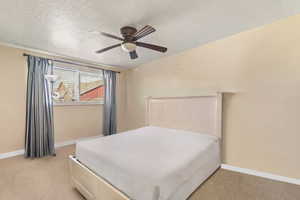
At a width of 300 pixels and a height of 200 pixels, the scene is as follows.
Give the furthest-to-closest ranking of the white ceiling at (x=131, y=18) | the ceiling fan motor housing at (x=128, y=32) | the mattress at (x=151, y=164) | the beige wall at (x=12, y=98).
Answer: the beige wall at (x=12, y=98) < the ceiling fan motor housing at (x=128, y=32) < the white ceiling at (x=131, y=18) < the mattress at (x=151, y=164)

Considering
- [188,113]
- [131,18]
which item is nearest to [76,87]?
[131,18]

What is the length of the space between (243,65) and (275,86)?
1.78 feet

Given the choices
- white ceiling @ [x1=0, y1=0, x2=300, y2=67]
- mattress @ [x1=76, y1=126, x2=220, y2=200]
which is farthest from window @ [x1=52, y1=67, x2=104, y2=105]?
mattress @ [x1=76, y1=126, x2=220, y2=200]

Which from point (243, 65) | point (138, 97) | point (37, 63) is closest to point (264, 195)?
point (243, 65)

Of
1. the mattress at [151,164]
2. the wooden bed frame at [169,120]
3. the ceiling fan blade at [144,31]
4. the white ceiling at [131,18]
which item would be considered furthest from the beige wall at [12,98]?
the ceiling fan blade at [144,31]

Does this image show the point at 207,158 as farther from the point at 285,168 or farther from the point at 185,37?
the point at 185,37

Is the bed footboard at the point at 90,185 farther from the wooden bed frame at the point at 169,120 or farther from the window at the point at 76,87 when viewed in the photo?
the window at the point at 76,87

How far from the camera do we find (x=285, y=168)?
1.95 m

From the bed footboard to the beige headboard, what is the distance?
74.7 inches

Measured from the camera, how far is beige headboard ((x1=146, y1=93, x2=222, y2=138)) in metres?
2.45

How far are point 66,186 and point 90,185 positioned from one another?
63 cm

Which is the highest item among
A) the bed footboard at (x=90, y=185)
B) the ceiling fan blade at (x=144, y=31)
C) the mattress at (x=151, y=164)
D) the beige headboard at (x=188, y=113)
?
the ceiling fan blade at (x=144, y=31)

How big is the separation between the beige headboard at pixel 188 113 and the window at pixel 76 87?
5.49 feet

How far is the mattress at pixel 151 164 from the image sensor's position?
1114 mm
